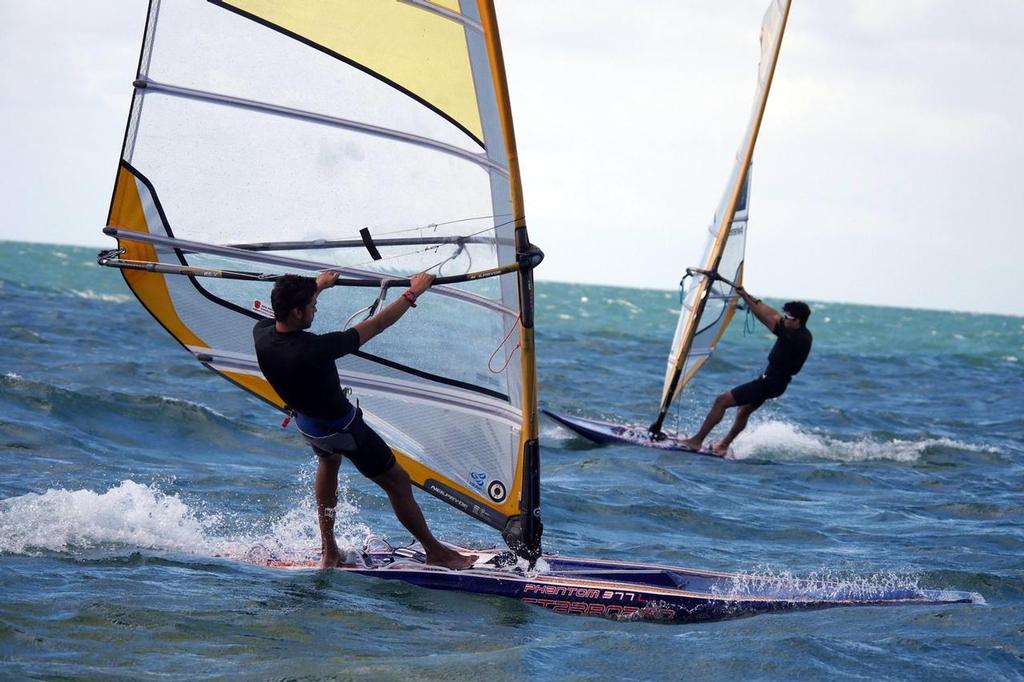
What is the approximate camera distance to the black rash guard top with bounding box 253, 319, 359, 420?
203 inches

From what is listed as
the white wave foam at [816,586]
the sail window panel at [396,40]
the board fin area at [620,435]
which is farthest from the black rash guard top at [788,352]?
the sail window panel at [396,40]

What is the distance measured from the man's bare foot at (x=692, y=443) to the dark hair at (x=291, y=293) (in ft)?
22.0

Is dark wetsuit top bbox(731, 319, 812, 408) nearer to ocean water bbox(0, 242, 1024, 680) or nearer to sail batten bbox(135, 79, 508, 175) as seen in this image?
ocean water bbox(0, 242, 1024, 680)

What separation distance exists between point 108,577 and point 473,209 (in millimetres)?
2327

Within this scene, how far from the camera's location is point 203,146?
5539mm

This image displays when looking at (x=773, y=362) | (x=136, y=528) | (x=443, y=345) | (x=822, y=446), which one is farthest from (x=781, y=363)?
(x=136, y=528)

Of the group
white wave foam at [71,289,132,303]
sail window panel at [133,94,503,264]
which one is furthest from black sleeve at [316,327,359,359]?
white wave foam at [71,289,132,303]

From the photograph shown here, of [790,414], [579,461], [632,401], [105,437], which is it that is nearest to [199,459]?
[105,437]

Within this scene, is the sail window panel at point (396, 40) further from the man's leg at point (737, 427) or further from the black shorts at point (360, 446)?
the man's leg at point (737, 427)

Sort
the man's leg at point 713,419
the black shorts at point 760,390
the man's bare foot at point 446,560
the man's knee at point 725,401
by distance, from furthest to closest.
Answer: the man's leg at point 713,419
the man's knee at point 725,401
the black shorts at point 760,390
the man's bare foot at point 446,560

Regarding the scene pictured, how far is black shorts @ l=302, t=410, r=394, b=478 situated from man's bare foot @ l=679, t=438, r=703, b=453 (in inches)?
242

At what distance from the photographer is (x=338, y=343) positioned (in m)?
5.13

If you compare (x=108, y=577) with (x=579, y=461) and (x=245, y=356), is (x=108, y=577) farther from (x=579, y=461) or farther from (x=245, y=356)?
(x=579, y=461)

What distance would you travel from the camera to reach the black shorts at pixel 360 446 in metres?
5.42
